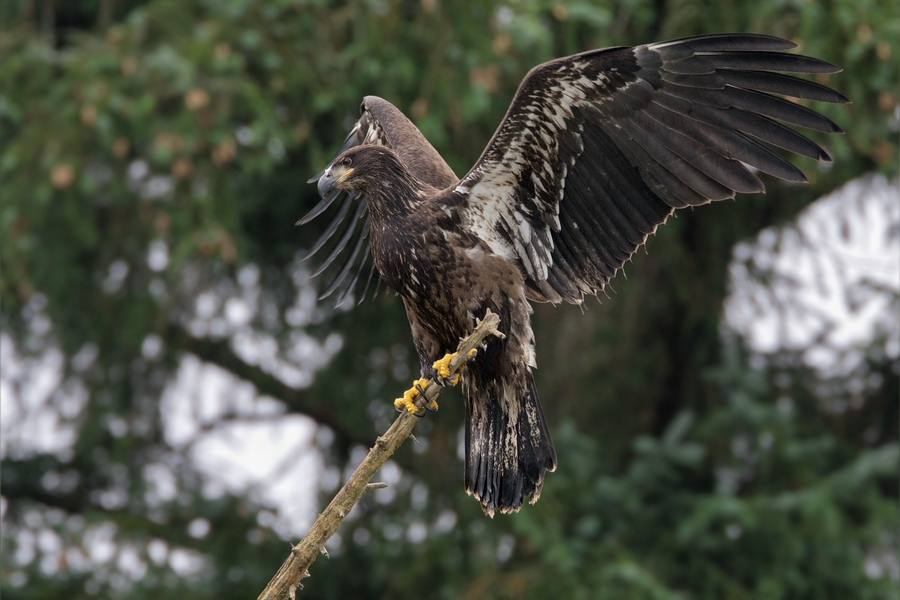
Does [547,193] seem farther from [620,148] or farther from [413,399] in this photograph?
[413,399]

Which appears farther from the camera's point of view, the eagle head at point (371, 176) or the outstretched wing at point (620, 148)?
the eagle head at point (371, 176)

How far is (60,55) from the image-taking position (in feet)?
22.7

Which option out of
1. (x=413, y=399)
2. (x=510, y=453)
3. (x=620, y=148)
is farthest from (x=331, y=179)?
(x=510, y=453)

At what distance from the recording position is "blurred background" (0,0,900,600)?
21.2 ft

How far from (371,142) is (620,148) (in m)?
1.68

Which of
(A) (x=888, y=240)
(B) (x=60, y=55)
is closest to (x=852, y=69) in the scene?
(A) (x=888, y=240)

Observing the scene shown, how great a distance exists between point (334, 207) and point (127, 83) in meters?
1.48

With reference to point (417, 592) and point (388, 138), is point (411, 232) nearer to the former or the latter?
Result: point (388, 138)

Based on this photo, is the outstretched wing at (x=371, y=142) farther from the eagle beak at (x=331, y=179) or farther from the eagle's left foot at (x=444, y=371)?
the eagle's left foot at (x=444, y=371)

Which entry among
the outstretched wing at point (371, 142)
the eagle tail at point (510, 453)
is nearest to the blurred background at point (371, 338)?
the outstretched wing at point (371, 142)

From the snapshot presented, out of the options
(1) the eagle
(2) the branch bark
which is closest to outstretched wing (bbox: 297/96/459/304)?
(1) the eagle

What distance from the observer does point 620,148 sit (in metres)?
4.11

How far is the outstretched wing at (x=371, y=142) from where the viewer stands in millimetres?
4719

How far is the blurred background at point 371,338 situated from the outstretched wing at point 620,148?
6.70ft
